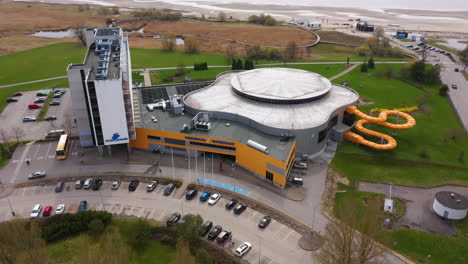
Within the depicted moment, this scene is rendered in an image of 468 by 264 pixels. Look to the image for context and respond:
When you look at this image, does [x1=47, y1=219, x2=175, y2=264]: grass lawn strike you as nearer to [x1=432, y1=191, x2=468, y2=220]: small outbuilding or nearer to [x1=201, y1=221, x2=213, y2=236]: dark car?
[x1=201, y1=221, x2=213, y2=236]: dark car

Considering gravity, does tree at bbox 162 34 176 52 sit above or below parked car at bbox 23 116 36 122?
above

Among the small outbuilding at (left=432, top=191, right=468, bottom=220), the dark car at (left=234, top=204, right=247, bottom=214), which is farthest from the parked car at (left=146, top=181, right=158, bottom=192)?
the small outbuilding at (left=432, top=191, right=468, bottom=220)

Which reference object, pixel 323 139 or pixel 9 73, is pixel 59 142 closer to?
pixel 323 139

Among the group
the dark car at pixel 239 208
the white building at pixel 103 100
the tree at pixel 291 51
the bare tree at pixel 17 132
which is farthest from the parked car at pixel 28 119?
the tree at pixel 291 51

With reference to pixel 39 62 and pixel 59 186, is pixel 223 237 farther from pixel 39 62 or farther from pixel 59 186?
pixel 39 62

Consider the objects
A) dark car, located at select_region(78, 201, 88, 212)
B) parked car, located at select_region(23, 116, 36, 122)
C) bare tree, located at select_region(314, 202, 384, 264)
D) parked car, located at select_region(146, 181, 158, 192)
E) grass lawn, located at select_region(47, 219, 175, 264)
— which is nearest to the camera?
bare tree, located at select_region(314, 202, 384, 264)

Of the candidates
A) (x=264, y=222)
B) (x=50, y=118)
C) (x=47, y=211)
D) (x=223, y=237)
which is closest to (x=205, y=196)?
(x=223, y=237)

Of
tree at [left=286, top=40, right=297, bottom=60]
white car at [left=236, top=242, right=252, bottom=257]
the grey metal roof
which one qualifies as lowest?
white car at [left=236, top=242, right=252, bottom=257]
